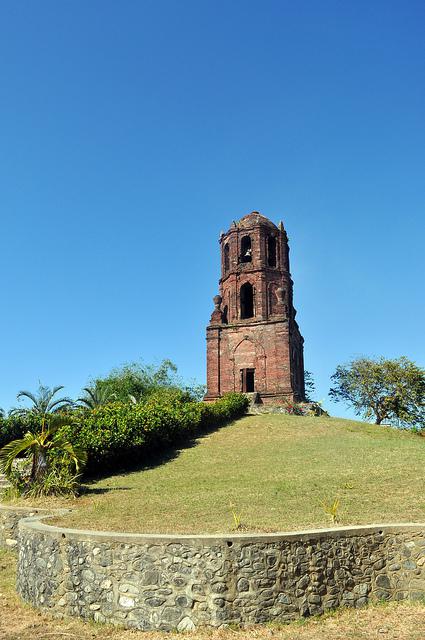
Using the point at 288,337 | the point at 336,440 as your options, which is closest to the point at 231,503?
the point at 336,440

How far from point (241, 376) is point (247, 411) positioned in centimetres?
305

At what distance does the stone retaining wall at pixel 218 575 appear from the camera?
617 cm

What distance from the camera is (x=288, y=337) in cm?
3002

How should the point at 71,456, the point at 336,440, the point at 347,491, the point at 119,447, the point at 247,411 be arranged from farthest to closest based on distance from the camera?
the point at 247,411
the point at 336,440
the point at 119,447
the point at 71,456
the point at 347,491

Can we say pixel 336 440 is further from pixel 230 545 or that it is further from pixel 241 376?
pixel 230 545

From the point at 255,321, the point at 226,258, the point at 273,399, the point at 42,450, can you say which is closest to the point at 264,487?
the point at 42,450

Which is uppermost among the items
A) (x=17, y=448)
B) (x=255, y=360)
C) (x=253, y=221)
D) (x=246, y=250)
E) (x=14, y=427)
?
(x=253, y=221)

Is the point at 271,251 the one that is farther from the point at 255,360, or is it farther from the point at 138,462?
the point at 138,462

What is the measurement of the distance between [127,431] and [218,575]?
32.6 ft

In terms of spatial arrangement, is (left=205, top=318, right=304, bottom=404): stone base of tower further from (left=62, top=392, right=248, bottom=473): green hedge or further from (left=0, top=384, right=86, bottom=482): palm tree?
(left=0, top=384, right=86, bottom=482): palm tree

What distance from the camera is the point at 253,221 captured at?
34.0 meters

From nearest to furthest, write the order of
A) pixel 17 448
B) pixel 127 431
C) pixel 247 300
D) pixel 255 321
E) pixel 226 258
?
pixel 17 448 → pixel 127 431 → pixel 255 321 → pixel 247 300 → pixel 226 258

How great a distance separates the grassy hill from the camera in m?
8.75

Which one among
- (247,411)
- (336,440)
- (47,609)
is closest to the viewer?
(47,609)
